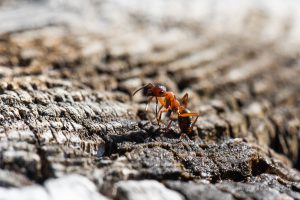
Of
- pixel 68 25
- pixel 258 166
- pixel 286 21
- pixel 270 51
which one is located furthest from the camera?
pixel 286 21

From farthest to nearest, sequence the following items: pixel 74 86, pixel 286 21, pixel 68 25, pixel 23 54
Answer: pixel 286 21, pixel 68 25, pixel 23 54, pixel 74 86

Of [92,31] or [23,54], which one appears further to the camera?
[92,31]

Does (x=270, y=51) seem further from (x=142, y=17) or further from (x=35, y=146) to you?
(x=35, y=146)

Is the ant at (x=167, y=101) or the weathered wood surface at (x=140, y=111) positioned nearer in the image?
the weathered wood surface at (x=140, y=111)

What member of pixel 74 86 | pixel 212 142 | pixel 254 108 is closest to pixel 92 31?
pixel 74 86

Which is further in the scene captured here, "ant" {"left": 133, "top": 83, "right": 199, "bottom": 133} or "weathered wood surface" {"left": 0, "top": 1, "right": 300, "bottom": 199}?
"ant" {"left": 133, "top": 83, "right": 199, "bottom": 133}

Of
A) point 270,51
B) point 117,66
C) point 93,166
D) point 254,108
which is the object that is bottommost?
point 93,166

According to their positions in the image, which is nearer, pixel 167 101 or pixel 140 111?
pixel 140 111

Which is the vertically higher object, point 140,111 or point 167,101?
point 167,101
